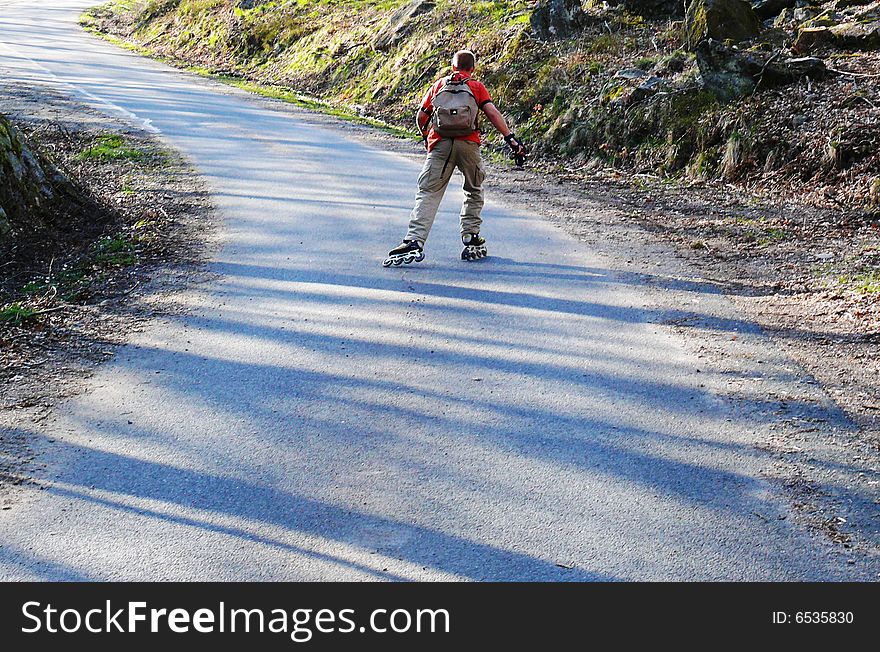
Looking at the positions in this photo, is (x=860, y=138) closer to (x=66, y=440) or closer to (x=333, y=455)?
(x=333, y=455)

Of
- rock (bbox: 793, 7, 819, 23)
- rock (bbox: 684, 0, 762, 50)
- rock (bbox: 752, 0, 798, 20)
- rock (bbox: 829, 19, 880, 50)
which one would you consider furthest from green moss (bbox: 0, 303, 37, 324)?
rock (bbox: 752, 0, 798, 20)

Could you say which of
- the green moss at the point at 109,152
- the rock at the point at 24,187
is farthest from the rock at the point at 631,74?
the rock at the point at 24,187

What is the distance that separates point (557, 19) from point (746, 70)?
6369 millimetres

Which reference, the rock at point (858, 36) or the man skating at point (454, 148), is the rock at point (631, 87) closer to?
the rock at point (858, 36)

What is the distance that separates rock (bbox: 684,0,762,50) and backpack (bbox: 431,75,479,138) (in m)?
8.05

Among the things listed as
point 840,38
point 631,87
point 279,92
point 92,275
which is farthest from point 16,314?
point 279,92

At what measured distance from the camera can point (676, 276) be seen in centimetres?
866

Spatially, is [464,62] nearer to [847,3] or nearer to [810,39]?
[810,39]

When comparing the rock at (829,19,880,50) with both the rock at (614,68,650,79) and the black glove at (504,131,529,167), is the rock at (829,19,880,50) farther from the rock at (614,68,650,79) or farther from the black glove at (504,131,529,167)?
the black glove at (504,131,529,167)

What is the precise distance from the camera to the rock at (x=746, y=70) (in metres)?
13.9

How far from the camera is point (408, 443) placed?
5285mm

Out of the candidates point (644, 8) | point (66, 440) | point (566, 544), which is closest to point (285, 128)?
point (644, 8)

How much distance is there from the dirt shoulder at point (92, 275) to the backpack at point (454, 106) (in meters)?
2.85

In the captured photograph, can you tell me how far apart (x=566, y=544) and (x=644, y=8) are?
17.0 metres
